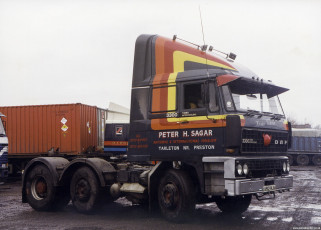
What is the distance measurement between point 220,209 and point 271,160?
6.88ft

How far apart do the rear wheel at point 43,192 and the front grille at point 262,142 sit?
4.91 metres

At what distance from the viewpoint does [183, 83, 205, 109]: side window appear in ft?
26.2

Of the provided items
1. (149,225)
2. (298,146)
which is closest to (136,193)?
(149,225)

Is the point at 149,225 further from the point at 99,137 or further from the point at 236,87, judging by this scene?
the point at 99,137

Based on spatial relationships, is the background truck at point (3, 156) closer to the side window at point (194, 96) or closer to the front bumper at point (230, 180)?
the side window at point (194, 96)

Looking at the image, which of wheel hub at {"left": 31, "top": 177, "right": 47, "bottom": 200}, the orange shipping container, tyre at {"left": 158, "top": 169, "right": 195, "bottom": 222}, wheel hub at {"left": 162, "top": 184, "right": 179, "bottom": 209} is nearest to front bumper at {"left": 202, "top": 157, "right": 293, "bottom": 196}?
tyre at {"left": 158, "top": 169, "right": 195, "bottom": 222}

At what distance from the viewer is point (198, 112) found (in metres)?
7.99

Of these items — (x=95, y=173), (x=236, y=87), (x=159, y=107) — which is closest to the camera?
(x=236, y=87)

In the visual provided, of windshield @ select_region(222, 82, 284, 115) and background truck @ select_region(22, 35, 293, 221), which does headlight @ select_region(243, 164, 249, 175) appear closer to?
background truck @ select_region(22, 35, 293, 221)

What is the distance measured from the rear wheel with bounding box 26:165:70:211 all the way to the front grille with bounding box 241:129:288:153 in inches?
193

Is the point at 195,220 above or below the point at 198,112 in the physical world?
below

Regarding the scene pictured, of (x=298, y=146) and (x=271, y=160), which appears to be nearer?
(x=271, y=160)

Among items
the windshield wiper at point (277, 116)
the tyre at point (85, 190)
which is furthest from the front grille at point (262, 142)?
the tyre at point (85, 190)

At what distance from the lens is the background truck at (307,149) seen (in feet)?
117
